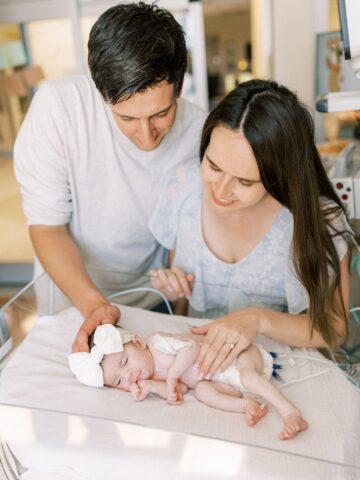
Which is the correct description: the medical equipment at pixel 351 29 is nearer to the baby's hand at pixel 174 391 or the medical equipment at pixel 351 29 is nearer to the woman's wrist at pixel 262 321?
the woman's wrist at pixel 262 321

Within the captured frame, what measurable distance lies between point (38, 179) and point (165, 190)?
0.34 metres

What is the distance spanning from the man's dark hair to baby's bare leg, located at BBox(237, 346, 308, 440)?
1.99 ft

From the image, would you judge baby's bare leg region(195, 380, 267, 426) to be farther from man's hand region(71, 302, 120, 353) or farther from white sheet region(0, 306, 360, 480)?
man's hand region(71, 302, 120, 353)

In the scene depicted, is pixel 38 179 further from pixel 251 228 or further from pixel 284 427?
pixel 284 427

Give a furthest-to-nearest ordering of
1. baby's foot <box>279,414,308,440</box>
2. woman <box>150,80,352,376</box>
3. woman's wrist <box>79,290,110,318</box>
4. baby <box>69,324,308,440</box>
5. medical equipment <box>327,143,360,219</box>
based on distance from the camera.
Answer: medical equipment <box>327,143,360,219</box>, woman's wrist <box>79,290,110,318</box>, woman <box>150,80,352,376</box>, baby <box>69,324,308,440</box>, baby's foot <box>279,414,308,440</box>

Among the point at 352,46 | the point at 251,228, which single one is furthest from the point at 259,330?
the point at 352,46

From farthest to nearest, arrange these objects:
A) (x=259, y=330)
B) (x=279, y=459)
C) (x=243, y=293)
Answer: (x=243, y=293) < (x=259, y=330) < (x=279, y=459)

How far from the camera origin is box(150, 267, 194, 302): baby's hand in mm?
1336

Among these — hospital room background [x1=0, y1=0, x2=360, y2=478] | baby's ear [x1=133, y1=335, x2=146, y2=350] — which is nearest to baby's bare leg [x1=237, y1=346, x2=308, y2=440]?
baby's ear [x1=133, y1=335, x2=146, y2=350]

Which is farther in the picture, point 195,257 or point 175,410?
point 195,257

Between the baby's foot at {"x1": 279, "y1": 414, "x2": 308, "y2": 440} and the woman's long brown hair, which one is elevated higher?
the woman's long brown hair

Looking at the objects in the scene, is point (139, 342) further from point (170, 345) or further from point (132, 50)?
point (132, 50)

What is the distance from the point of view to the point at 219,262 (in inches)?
53.6

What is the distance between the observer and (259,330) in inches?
45.1
